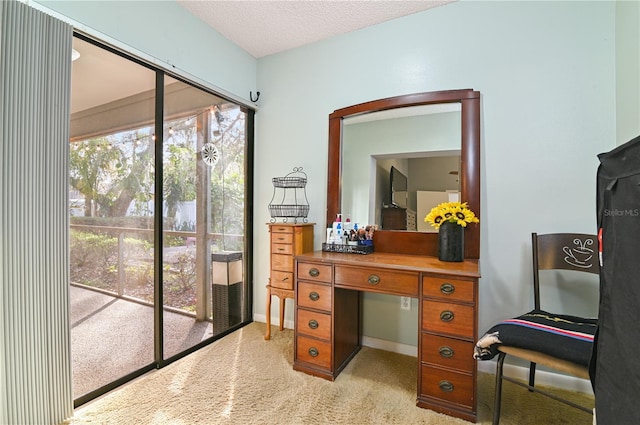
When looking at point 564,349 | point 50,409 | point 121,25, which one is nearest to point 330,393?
point 564,349

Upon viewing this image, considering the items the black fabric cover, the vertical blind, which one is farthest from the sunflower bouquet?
the vertical blind

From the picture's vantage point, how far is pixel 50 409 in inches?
53.9

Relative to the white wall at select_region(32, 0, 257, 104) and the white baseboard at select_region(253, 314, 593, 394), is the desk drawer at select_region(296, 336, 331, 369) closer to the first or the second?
the white baseboard at select_region(253, 314, 593, 394)

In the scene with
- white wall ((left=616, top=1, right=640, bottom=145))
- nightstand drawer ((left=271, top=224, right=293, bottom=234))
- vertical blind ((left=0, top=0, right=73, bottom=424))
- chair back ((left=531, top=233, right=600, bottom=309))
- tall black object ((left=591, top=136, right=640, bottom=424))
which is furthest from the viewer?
nightstand drawer ((left=271, top=224, right=293, bottom=234))

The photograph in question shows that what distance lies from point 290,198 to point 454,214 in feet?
4.61

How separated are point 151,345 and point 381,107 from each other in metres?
2.33

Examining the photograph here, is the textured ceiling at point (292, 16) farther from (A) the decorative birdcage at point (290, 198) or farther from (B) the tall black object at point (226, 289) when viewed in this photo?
(B) the tall black object at point (226, 289)

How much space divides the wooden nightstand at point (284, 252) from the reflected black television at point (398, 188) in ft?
2.37

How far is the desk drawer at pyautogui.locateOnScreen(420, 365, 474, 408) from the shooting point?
57.4 inches

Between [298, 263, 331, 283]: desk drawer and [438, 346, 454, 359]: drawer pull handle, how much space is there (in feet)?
2.33

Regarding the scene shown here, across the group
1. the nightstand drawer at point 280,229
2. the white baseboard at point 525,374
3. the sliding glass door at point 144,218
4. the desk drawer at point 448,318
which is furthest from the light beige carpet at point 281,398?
the nightstand drawer at point 280,229

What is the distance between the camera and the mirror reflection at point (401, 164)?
198cm

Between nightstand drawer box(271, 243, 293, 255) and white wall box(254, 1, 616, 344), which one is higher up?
white wall box(254, 1, 616, 344)

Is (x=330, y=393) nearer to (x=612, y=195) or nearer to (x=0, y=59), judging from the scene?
(x=612, y=195)
